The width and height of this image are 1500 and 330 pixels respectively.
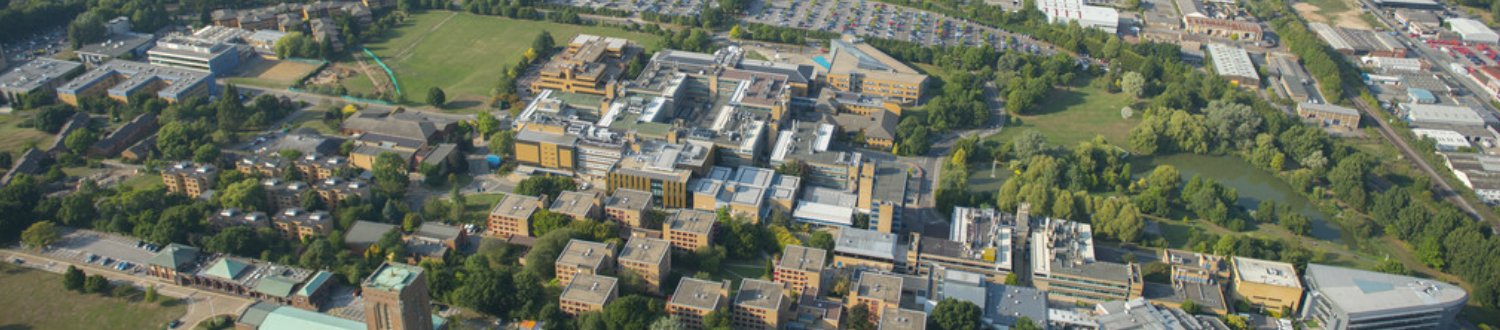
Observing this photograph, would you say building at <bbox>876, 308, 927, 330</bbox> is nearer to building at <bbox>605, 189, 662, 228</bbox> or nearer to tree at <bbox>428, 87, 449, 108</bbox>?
building at <bbox>605, 189, 662, 228</bbox>

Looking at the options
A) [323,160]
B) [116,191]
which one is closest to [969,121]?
[323,160]

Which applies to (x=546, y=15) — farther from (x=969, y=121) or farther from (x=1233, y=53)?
(x=1233, y=53)

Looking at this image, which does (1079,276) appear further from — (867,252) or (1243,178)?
(1243,178)

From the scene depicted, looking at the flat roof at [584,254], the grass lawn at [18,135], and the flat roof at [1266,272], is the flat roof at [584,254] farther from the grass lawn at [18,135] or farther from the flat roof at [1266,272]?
the grass lawn at [18,135]

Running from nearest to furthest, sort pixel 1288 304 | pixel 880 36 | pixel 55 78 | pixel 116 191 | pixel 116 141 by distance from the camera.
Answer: pixel 1288 304 < pixel 116 191 < pixel 116 141 < pixel 55 78 < pixel 880 36

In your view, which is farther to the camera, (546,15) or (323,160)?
(546,15)

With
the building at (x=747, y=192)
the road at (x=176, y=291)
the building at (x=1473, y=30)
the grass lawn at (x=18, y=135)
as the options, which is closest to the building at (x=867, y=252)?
the building at (x=747, y=192)
